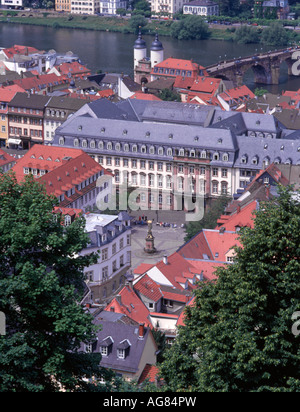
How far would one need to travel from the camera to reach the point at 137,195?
213 feet

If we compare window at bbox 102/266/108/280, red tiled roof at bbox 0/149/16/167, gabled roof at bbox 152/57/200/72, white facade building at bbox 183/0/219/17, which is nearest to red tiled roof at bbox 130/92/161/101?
gabled roof at bbox 152/57/200/72

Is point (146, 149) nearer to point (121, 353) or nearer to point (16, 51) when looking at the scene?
point (121, 353)

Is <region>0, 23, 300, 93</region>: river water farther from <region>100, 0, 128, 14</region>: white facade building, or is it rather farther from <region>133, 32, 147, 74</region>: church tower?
<region>100, 0, 128, 14</region>: white facade building

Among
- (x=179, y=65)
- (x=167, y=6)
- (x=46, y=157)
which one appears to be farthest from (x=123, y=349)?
(x=167, y=6)

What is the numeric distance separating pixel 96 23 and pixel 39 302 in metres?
150

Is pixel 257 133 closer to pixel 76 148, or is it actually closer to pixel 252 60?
pixel 76 148

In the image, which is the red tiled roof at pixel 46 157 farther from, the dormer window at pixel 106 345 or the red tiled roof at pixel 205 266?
the dormer window at pixel 106 345


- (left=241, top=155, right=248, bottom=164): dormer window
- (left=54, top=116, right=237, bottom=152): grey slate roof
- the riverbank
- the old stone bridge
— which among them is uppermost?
(left=54, top=116, right=237, bottom=152): grey slate roof

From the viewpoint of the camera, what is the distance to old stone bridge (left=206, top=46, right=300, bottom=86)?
355 ft

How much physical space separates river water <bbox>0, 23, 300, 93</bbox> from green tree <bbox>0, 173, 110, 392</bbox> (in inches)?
3548

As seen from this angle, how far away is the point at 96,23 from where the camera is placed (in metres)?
169

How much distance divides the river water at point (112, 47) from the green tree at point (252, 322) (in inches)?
3468

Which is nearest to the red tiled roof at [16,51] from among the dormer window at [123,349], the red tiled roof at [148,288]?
the red tiled roof at [148,288]

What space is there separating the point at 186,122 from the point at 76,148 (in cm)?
912
